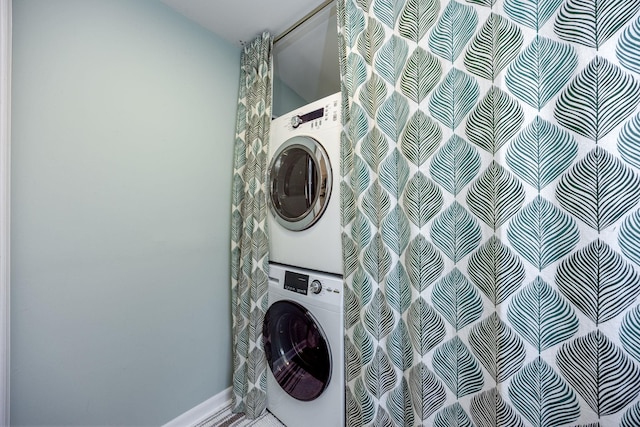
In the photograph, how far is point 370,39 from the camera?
100cm

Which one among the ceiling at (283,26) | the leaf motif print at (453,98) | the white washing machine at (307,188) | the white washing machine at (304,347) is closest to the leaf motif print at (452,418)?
the white washing machine at (304,347)

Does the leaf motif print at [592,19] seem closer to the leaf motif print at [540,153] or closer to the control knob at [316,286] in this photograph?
the leaf motif print at [540,153]

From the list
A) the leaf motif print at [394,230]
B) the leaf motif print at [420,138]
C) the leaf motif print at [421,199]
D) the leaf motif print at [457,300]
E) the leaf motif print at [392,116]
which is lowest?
the leaf motif print at [457,300]

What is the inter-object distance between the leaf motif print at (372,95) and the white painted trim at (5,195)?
1316mm

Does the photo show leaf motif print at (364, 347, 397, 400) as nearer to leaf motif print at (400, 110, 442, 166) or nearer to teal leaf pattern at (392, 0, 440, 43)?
leaf motif print at (400, 110, 442, 166)

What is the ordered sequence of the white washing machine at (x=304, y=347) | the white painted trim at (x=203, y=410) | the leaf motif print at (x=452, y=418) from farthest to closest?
the white painted trim at (x=203, y=410) → the white washing machine at (x=304, y=347) → the leaf motif print at (x=452, y=418)

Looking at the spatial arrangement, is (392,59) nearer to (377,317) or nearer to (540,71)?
(540,71)

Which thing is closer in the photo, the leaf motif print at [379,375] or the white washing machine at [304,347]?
the leaf motif print at [379,375]

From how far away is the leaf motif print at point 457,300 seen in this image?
0.76 metres

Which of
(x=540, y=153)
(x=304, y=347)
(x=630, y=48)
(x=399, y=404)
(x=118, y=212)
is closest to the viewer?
(x=630, y=48)

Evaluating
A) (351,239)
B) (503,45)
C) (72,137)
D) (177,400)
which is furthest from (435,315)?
(72,137)

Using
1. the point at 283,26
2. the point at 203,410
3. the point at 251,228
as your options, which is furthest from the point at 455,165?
the point at 203,410

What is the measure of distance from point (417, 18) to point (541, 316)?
3.65 ft

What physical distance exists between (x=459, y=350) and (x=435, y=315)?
0.43ft
